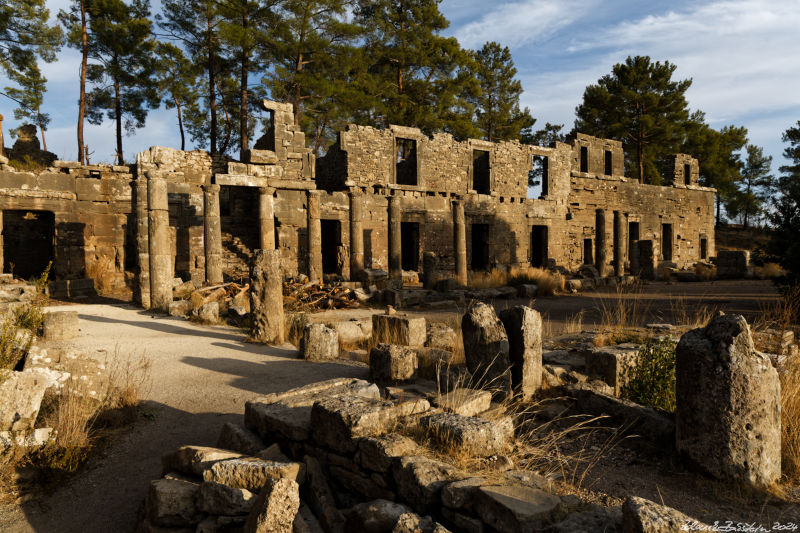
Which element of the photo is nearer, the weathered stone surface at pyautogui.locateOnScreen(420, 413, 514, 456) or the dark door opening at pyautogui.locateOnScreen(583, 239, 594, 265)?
the weathered stone surface at pyautogui.locateOnScreen(420, 413, 514, 456)

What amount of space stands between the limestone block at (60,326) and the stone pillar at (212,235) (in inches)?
270

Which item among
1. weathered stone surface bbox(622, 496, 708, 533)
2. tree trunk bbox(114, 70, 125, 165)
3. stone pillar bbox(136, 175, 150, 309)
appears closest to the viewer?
weathered stone surface bbox(622, 496, 708, 533)

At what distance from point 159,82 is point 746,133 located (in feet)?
142

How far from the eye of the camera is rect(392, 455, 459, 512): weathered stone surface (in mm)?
3062

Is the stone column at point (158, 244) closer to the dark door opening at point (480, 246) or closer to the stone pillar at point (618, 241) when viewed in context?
the dark door opening at point (480, 246)

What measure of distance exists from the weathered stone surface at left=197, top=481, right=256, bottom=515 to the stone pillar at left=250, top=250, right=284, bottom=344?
5.38 metres

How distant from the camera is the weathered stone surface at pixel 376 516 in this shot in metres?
2.97

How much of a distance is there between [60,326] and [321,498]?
269 inches

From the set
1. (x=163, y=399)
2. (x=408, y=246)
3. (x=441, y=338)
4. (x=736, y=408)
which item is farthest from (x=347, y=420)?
(x=408, y=246)

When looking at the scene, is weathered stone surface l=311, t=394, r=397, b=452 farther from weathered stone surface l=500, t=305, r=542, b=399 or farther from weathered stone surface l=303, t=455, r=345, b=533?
weathered stone surface l=500, t=305, r=542, b=399

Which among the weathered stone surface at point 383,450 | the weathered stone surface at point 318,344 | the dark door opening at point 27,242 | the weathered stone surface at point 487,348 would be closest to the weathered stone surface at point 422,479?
the weathered stone surface at point 383,450

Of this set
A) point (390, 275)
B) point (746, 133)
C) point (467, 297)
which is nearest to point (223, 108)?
point (390, 275)

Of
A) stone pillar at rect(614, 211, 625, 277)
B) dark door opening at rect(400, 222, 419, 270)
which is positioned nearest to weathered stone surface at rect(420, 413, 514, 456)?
dark door opening at rect(400, 222, 419, 270)

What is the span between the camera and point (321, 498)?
343 centimetres
